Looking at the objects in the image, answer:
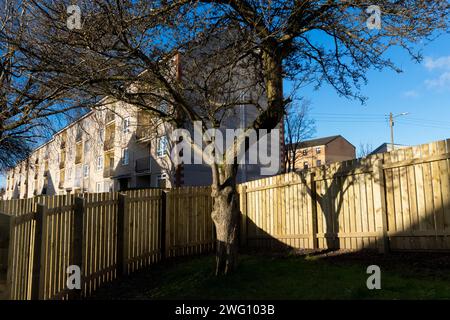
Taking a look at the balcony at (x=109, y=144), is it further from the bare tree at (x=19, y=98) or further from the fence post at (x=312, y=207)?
the fence post at (x=312, y=207)

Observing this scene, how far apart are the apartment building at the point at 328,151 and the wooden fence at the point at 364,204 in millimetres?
53737

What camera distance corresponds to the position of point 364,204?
8031mm

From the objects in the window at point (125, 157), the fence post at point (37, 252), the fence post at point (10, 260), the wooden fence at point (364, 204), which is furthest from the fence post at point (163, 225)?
the window at point (125, 157)

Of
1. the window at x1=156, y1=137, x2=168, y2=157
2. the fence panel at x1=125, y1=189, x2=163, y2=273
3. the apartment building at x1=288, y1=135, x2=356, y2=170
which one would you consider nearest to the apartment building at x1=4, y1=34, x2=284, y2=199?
the window at x1=156, y1=137, x2=168, y2=157

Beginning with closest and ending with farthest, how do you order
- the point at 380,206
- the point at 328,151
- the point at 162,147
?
the point at 380,206 → the point at 162,147 → the point at 328,151

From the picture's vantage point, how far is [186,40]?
312 inches

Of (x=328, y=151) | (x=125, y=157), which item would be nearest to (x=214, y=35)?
(x=125, y=157)

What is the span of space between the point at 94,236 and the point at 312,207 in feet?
16.8

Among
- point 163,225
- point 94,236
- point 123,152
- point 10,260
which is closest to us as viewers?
point 10,260

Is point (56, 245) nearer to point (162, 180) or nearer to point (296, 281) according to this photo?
point (296, 281)

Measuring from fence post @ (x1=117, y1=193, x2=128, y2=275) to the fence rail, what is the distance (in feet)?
0.07

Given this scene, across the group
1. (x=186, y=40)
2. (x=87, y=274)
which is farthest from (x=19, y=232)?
(x=186, y=40)

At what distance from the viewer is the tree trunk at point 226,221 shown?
6.98 meters
